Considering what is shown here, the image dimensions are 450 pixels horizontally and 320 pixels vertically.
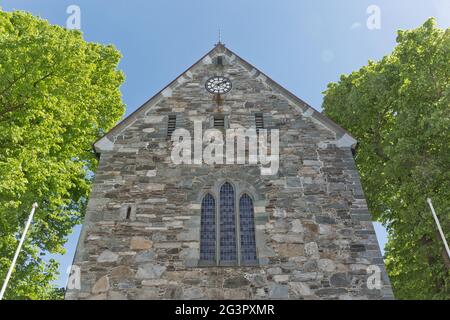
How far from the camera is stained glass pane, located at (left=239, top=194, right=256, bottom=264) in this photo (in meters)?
10.8

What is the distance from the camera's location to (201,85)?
14961mm

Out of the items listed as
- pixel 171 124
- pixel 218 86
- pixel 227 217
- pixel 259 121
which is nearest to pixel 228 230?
pixel 227 217

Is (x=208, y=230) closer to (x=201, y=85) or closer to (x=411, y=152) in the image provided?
(x=201, y=85)

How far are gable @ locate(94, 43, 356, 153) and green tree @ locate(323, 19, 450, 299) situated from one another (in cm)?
227

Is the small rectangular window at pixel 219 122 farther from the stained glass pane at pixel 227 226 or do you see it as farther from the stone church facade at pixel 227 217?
the stained glass pane at pixel 227 226

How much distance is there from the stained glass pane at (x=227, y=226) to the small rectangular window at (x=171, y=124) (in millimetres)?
2609

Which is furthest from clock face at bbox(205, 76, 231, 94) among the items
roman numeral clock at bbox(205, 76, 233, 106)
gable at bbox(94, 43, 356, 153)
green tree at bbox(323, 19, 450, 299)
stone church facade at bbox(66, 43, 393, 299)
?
green tree at bbox(323, 19, 450, 299)

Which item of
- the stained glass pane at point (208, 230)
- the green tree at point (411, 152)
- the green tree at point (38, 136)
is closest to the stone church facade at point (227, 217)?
the stained glass pane at point (208, 230)

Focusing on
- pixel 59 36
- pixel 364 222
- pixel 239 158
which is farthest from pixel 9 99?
pixel 364 222

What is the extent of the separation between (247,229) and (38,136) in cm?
697

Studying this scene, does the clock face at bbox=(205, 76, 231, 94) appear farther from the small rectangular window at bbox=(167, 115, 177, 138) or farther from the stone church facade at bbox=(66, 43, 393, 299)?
the small rectangular window at bbox=(167, 115, 177, 138)

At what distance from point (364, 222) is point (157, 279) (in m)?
Answer: 5.44

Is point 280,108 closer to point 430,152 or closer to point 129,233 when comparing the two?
point 430,152

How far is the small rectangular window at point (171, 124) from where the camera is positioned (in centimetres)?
1346
